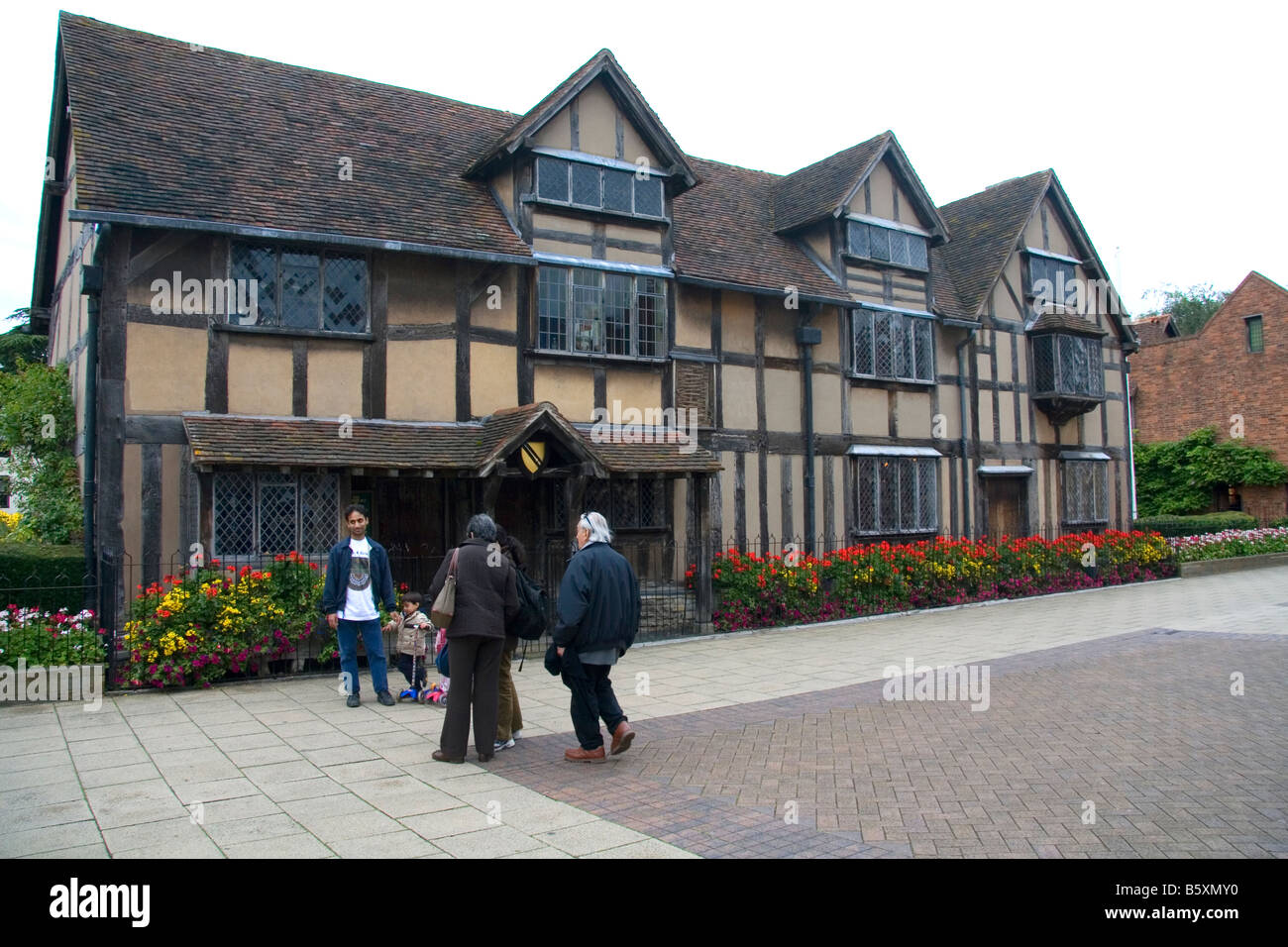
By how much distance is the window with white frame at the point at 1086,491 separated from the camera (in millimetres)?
22344

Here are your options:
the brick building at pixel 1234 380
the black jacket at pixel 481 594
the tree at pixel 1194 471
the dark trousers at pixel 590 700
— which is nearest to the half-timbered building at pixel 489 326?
the black jacket at pixel 481 594

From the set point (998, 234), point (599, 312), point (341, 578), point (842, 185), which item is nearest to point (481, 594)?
point (341, 578)

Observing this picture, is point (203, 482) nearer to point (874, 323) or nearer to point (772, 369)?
point (772, 369)

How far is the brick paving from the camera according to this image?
215 inches

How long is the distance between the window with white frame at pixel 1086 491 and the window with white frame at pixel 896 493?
4656 millimetres

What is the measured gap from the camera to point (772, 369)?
17.3 meters

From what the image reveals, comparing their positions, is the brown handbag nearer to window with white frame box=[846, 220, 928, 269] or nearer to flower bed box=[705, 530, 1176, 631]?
flower bed box=[705, 530, 1176, 631]

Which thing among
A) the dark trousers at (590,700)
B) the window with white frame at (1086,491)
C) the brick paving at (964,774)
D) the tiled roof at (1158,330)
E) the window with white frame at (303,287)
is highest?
the tiled roof at (1158,330)

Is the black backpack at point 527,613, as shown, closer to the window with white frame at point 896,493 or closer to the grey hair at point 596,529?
the grey hair at point 596,529

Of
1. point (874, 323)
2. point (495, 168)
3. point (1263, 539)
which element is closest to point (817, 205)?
point (874, 323)

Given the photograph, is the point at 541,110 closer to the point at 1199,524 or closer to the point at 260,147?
the point at 260,147

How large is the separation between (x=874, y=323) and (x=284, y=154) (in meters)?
10.9

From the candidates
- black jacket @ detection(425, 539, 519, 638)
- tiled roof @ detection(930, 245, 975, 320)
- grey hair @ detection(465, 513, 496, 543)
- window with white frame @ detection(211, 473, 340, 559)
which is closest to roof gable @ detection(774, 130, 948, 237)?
tiled roof @ detection(930, 245, 975, 320)

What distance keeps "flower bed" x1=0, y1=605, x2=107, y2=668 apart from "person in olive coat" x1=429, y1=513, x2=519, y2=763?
483 cm
